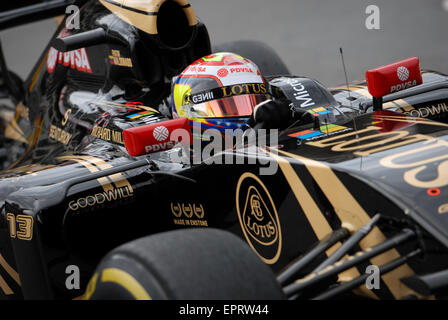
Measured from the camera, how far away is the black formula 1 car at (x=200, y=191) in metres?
1.73

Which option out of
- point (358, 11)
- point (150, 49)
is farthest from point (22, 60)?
point (150, 49)

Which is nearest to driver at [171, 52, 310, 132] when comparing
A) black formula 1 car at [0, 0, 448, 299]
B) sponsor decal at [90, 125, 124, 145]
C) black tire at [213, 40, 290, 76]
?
black formula 1 car at [0, 0, 448, 299]

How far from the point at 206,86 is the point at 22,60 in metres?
9.81

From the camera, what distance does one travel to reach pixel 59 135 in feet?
13.1

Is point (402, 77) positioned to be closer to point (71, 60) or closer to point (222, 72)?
point (222, 72)

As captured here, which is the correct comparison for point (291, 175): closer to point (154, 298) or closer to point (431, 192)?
point (431, 192)

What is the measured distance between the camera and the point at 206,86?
298cm

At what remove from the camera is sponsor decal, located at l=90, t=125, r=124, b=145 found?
3.21 m

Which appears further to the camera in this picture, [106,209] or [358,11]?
[358,11]

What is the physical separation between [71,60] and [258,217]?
7.94ft

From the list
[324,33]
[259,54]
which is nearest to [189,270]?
[259,54]

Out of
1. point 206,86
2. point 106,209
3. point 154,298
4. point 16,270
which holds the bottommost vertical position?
point 16,270

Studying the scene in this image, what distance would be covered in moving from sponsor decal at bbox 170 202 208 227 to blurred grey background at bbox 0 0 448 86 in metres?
5.65

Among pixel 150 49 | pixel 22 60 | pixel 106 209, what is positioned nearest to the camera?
pixel 106 209
